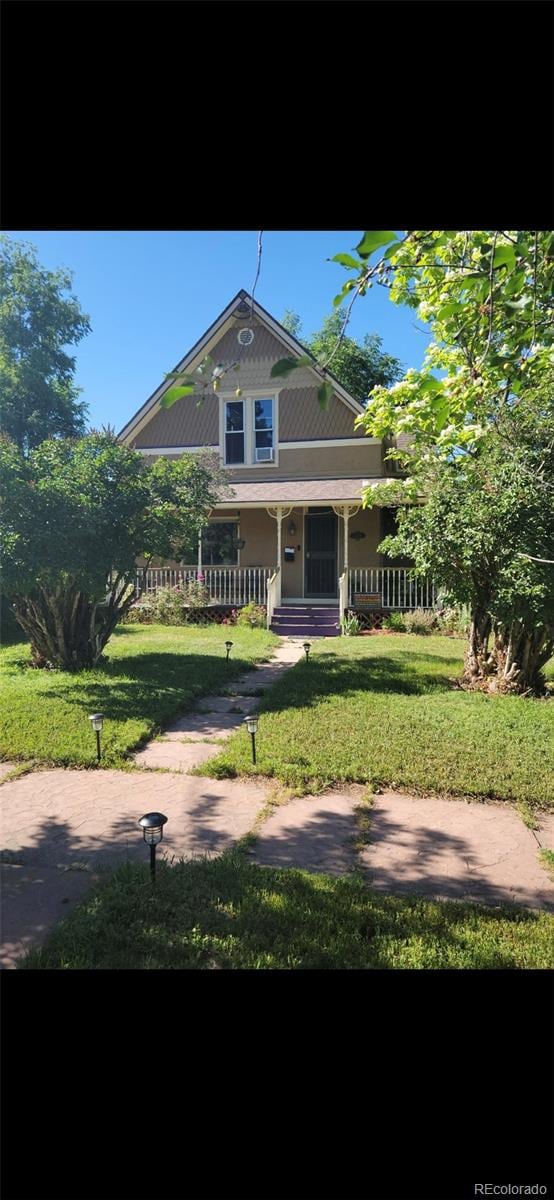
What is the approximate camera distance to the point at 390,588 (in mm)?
14883

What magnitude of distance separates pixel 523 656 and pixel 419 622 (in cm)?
604

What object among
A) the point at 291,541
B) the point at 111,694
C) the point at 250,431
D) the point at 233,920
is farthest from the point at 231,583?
the point at 233,920

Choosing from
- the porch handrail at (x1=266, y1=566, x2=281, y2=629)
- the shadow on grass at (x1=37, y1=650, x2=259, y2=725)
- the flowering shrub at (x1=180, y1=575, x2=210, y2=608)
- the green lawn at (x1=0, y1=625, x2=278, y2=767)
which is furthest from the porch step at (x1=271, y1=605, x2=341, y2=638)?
the shadow on grass at (x1=37, y1=650, x2=259, y2=725)

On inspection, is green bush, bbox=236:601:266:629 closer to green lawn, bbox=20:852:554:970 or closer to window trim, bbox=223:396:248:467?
window trim, bbox=223:396:248:467

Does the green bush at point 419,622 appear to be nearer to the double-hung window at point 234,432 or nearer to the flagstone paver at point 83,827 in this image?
the double-hung window at point 234,432

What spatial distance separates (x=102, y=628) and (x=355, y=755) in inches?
203

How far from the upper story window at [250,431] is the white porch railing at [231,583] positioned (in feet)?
11.3

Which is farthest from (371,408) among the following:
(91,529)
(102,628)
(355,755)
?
(355,755)

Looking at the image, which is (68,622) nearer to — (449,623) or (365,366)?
(449,623)

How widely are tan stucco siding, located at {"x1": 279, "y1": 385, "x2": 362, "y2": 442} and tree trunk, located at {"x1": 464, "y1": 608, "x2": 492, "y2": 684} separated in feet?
31.0

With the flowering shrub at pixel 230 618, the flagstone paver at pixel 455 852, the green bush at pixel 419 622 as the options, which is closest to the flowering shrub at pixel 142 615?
the flowering shrub at pixel 230 618

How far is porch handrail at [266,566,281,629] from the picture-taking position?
571 inches

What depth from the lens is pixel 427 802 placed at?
14.2ft
